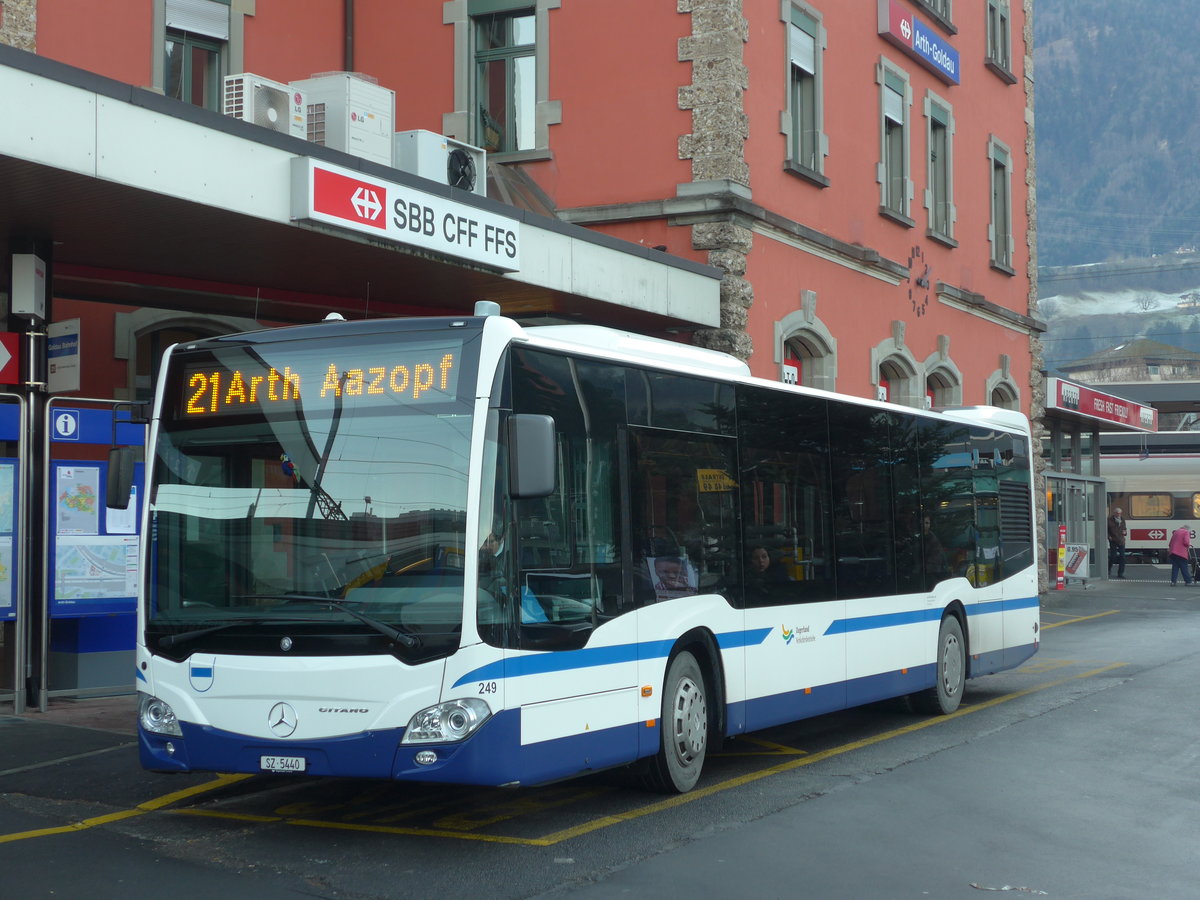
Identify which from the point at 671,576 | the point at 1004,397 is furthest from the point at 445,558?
the point at 1004,397

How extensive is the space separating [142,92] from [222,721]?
16.4ft

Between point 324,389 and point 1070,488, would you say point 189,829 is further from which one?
point 1070,488

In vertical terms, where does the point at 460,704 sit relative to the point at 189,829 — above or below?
above

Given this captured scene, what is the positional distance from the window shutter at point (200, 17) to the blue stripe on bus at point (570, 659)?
10.9m

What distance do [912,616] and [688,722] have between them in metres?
3.94

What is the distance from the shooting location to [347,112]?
14430mm

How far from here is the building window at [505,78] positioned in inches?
779

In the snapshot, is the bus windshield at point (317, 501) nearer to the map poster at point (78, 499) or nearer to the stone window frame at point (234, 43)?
the map poster at point (78, 499)

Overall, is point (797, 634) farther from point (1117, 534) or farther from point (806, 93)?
point (1117, 534)

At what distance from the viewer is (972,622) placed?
13.8 m

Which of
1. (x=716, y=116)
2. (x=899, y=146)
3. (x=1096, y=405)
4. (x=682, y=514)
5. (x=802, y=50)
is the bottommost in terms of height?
(x=682, y=514)

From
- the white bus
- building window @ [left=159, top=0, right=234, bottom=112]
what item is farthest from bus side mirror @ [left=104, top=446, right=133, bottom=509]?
building window @ [left=159, top=0, right=234, bottom=112]

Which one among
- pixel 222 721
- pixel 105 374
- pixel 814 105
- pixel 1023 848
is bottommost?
pixel 1023 848

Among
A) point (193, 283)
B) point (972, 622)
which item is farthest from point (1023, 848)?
point (193, 283)
